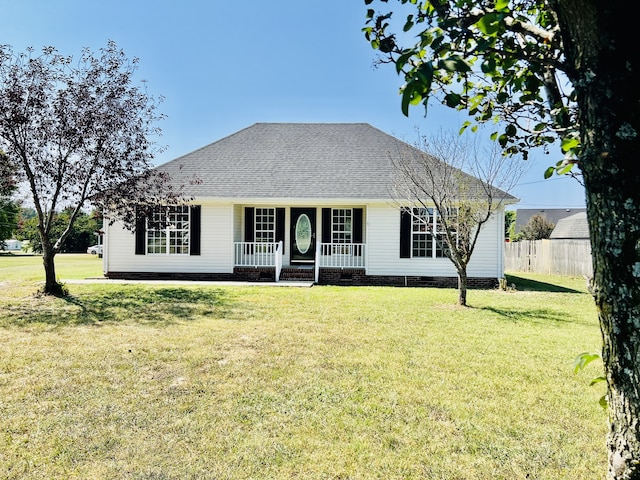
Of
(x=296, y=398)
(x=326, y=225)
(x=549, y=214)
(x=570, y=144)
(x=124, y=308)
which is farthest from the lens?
(x=549, y=214)

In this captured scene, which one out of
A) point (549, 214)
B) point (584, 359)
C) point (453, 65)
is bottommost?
point (584, 359)

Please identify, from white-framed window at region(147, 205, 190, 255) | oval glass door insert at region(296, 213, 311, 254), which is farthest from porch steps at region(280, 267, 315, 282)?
white-framed window at region(147, 205, 190, 255)

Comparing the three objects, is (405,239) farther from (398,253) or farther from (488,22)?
(488,22)

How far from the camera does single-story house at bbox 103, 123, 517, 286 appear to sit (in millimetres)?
14867

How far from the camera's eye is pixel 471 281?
48.1 ft

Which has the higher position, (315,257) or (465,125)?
(465,125)

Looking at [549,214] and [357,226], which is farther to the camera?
[549,214]

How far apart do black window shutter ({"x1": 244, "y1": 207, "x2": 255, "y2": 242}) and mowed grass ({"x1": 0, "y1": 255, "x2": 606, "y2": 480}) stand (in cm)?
810

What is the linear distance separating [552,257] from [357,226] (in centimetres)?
1112

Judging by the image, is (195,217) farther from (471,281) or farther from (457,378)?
(457,378)

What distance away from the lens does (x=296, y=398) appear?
4.03 m

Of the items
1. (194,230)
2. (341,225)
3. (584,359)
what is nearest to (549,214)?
(341,225)

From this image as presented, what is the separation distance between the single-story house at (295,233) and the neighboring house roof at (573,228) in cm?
2792

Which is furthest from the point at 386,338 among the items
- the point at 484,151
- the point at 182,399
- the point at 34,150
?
the point at 34,150
